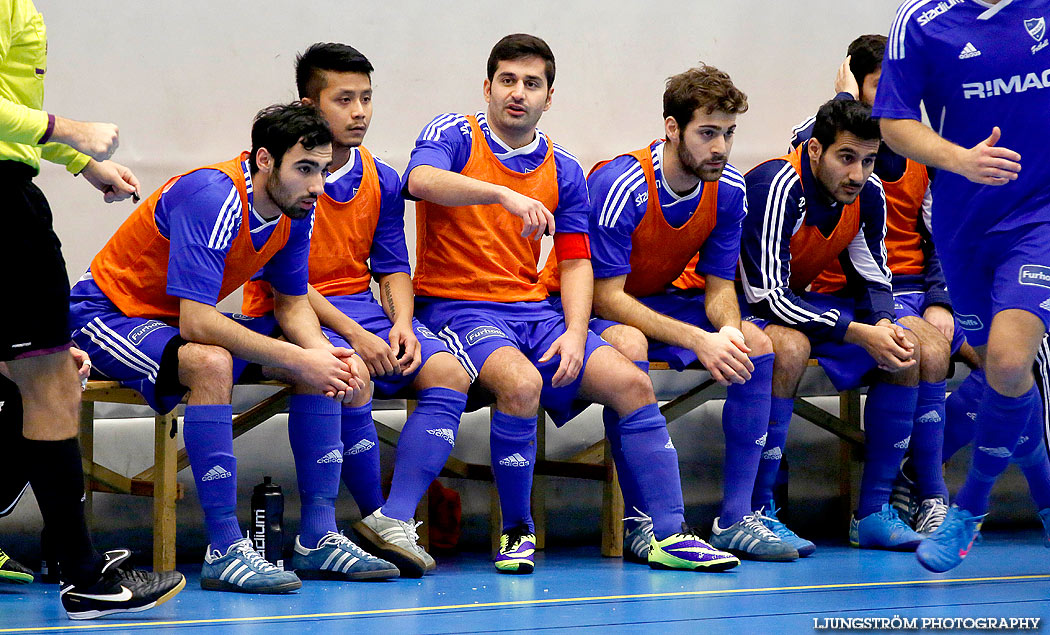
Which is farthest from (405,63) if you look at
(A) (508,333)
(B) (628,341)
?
(B) (628,341)

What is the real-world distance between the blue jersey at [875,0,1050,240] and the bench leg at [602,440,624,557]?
1697 millimetres

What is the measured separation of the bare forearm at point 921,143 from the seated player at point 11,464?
9.00 feet

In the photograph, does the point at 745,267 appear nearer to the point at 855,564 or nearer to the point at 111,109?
the point at 855,564

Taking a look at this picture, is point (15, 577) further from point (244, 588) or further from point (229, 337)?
point (229, 337)

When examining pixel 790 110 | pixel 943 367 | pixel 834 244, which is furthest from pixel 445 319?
pixel 790 110

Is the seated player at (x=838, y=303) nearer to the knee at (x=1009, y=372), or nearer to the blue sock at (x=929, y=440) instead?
the blue sock at (x=929, y=440)

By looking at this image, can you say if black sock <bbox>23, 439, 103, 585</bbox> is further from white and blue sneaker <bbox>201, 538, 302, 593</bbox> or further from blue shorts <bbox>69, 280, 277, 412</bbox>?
blue shorts <bbox>69, 280, 277, 412</bbox>

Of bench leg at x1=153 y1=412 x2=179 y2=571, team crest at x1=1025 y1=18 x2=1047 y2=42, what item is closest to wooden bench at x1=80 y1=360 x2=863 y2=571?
bench leg at x1=153 y1=412 x2=179 y2=571

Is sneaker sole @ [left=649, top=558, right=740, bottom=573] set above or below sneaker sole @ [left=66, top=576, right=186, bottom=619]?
below

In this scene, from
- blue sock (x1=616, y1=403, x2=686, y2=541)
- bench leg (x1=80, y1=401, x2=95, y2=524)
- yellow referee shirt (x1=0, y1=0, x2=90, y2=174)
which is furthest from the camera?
bench leg (x1=80, y1=401, x2=95, y2=524)

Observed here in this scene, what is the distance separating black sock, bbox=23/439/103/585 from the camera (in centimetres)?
308

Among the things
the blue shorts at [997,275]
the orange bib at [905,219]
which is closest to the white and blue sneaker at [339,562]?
the blue shorts at [997,275]

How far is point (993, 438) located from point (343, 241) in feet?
7.47

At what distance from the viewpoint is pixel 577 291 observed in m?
4.41
